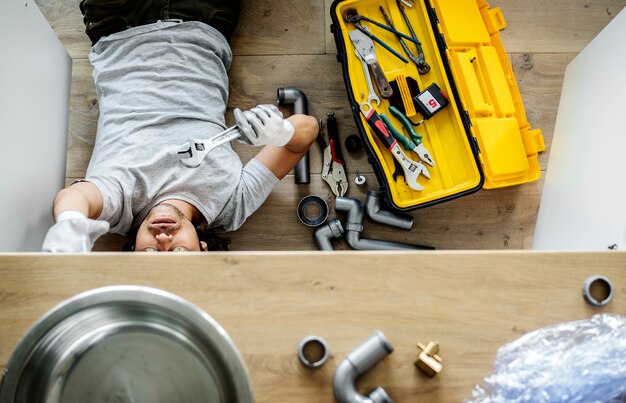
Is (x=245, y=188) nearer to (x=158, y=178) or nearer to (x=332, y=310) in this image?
(x=158, y=178)

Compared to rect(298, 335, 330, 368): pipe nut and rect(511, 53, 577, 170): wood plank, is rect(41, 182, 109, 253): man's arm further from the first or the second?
rect(511, 53, 577, 170): wood plank

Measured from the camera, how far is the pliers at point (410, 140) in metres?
1.19

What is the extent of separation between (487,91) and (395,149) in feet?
0.77

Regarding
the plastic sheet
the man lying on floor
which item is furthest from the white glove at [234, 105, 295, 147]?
the plastic sheet

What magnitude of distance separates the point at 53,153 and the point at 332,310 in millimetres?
806

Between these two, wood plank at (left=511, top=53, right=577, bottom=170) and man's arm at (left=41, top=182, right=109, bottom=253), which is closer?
man's arm at (left=41, top=182, right=109, bottom=253)

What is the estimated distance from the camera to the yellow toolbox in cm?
118

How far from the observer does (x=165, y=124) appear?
3.84 ft

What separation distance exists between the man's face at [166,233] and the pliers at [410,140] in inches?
18.1

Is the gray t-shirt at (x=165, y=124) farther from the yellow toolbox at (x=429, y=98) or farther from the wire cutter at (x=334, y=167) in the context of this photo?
the yellow toolbox at (x=429, y=98)

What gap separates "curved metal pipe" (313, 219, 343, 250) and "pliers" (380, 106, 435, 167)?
230mm

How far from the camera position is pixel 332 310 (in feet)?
2.48

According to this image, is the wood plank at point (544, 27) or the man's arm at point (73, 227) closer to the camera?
the man's arm at point (73, 227)

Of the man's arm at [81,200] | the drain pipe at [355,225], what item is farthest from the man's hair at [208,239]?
the drain pipe at [355,225]
